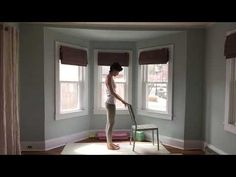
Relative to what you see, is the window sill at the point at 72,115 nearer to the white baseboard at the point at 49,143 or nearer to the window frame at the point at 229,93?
the white baseboard at the point at 49,143

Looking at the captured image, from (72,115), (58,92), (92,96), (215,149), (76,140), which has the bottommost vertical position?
(76,140)

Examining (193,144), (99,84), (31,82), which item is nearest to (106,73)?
(99,84)

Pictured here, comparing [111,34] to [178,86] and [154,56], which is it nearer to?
[154,56]

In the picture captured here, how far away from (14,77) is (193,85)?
2.76 m

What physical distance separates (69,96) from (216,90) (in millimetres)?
2528

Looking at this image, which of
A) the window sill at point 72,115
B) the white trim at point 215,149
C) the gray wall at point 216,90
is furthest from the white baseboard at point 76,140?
the window sill at point 72,115

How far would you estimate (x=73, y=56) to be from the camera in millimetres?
3863

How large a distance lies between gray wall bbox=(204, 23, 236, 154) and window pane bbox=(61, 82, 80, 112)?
7.73ft

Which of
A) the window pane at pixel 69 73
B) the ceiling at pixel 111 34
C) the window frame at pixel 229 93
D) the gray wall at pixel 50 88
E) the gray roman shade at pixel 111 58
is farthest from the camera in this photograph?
the gray roman shade at pixel 111 58

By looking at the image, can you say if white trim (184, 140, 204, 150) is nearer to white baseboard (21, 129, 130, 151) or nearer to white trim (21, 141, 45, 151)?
white baseboard (21, 129, 130, 151)

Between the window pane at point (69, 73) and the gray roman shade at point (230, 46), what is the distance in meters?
2.58

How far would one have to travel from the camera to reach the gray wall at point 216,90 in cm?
295

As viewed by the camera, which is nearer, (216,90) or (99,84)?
(216,90)

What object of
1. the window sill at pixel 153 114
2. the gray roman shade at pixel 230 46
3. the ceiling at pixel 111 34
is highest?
the ceiling at pixel 111 34
